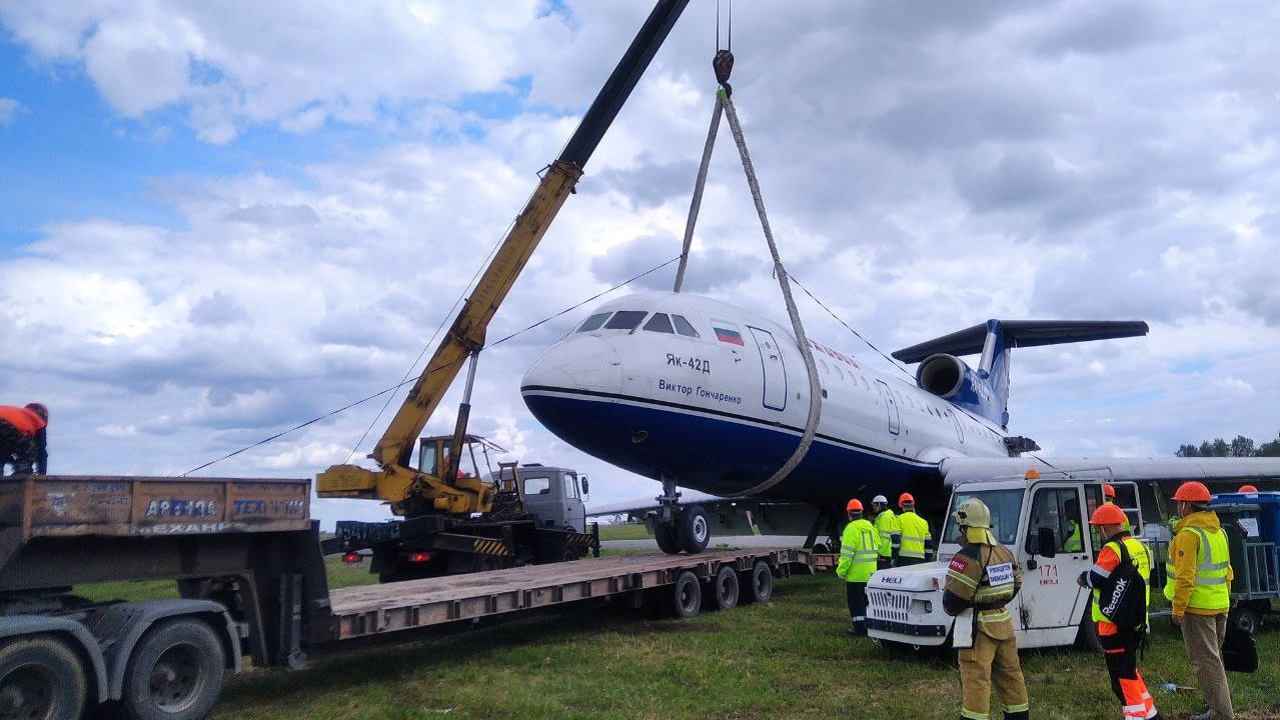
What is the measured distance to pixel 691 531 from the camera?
1404 cm

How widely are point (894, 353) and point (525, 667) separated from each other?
944 inches

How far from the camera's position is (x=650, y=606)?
12.5 meters

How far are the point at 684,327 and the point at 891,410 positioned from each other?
20.4 ft

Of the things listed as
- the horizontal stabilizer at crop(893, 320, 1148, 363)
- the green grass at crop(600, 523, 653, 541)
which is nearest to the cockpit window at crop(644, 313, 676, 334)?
the horizontal stabilizer at crop(893, 320, 1148, 363)

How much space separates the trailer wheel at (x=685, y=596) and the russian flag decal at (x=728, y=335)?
338 centimetres

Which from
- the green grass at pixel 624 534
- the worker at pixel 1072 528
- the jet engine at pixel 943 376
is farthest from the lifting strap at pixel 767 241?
the green grass at pixel 624 534

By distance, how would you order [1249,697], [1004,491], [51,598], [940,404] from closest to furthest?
[51,598] < [1249,697] < [1004,491] < [940,404]

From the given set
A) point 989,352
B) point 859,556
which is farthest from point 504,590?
point 989,352

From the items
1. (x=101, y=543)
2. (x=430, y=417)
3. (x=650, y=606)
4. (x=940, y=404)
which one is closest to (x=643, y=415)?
(x=650, y=606)

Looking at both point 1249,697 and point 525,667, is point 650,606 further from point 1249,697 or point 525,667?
point 1249,697

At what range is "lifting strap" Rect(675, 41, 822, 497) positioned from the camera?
1406cm

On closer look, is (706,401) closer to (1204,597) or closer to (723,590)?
(723,590)

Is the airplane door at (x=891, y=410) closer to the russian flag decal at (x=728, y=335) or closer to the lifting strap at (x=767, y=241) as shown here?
the lifting strap at (x=767, y=241)

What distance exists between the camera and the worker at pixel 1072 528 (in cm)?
959
